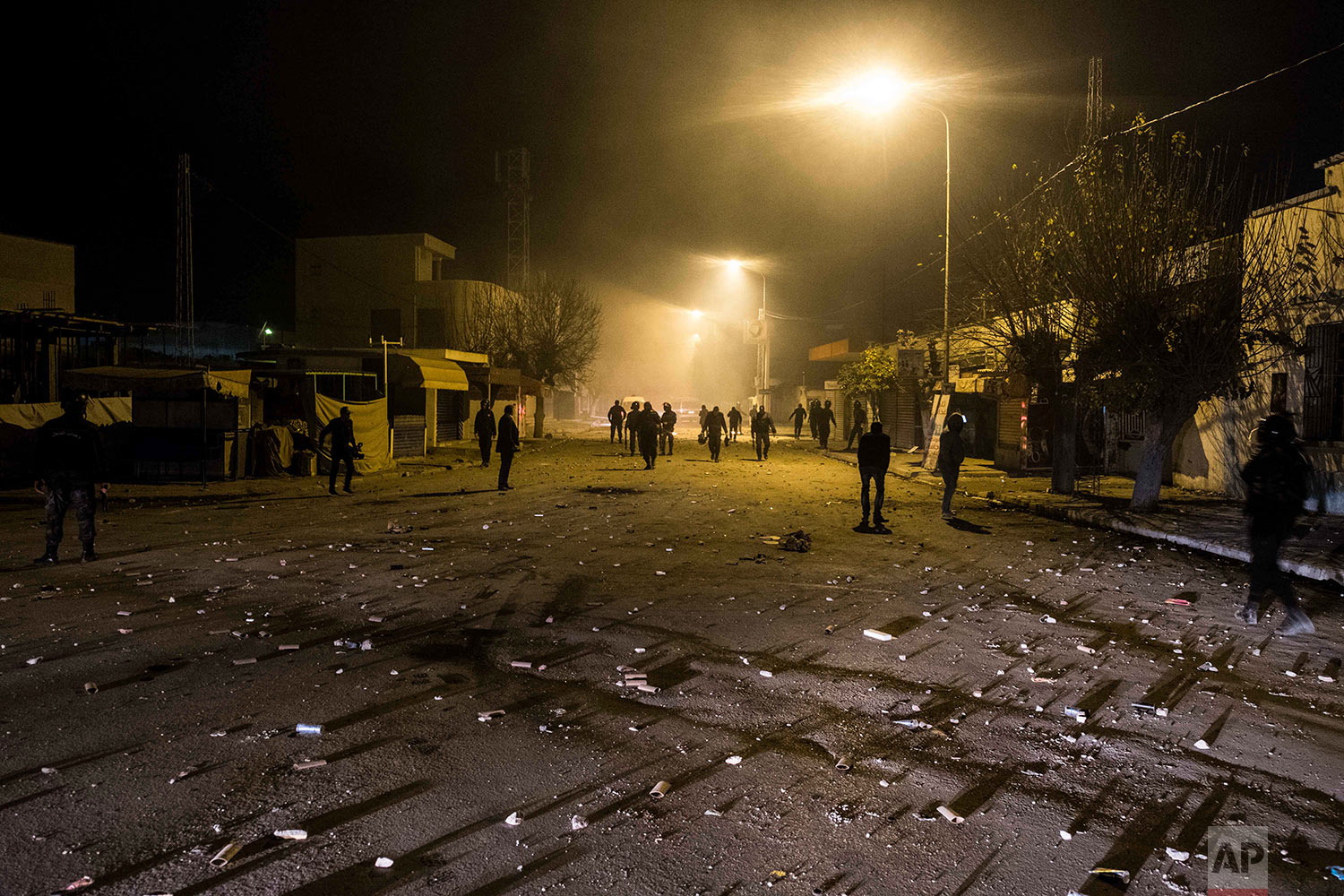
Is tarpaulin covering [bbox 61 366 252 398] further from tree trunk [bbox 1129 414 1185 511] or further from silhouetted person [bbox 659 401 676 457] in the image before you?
tree trunk [bbox 1129 414 1185 511]

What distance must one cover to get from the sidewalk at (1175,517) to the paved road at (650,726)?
5.27 feet

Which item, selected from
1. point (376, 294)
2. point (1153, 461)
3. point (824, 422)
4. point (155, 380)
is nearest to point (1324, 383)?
point (1153, 461)

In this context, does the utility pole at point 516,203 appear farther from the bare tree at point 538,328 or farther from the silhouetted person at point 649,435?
the silhouetted person at point 649,435

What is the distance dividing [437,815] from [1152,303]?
13830 mm

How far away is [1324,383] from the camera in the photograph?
13805 millimetres

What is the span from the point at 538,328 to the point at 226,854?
4221 cm

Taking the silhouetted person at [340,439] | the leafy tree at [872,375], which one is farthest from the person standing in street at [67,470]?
the leafy tree at [872,375]

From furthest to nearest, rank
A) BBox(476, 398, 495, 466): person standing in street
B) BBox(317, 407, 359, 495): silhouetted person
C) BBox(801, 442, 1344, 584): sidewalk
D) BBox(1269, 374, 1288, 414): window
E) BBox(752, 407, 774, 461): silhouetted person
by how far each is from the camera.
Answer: BBox(752, 407, 774, 461): silhouetted person < BBox(476, 398, 495, 466): person standing in street < BBox(317, 407, 359, 495): silhouetted person < BBox(1269, 374, 1288, 414): window < BBox(801, 442, 1344, 584): sidewalk

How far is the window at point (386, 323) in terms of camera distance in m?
49.6

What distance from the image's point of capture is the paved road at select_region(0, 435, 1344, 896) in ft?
10.8

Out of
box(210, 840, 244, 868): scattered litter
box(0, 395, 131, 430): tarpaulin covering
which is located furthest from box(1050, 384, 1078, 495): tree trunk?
box(0, 395, 131, 430): tarpaulin covering

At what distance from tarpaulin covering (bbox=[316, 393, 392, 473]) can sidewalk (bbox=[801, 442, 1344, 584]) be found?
13.9 meters

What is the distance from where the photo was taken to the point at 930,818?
3662mm

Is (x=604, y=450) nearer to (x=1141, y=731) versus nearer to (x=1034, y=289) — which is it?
(x=1034, y=289)
